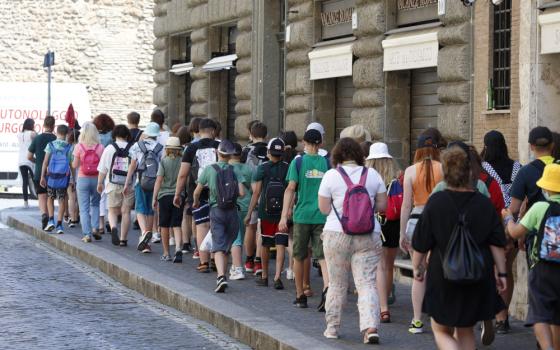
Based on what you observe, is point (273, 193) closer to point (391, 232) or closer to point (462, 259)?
point (391, 232)

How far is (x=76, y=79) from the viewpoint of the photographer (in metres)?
47.2

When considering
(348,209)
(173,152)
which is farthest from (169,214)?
(348,209)

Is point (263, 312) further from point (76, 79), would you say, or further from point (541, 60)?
point (76, 79)

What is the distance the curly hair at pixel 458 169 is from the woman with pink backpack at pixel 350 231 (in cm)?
190

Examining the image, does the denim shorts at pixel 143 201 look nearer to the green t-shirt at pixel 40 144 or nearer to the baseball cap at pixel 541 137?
the green t-shirt at pixel 40 144

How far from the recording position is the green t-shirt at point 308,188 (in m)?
11.4

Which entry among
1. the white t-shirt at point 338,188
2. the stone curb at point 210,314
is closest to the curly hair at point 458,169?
the stone curb at point 210,314

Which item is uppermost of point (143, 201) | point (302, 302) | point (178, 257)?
point (143, 201)

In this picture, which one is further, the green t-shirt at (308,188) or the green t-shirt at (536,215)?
the green t-shirt at (308,188)

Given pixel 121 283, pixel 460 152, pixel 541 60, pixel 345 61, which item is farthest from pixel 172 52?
pixel 460 152

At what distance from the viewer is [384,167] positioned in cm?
1108

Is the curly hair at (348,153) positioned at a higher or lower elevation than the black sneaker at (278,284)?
higher

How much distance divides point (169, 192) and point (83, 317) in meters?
4.28

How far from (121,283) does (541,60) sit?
504 cm
